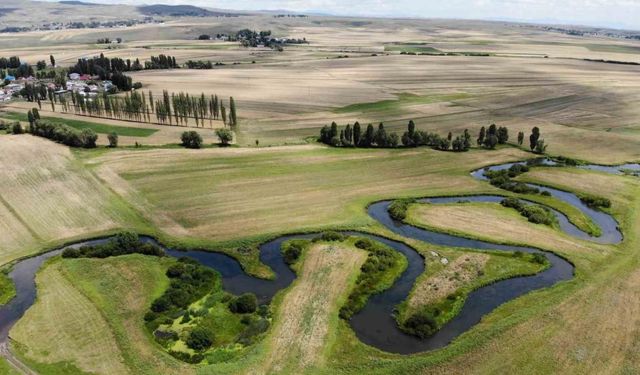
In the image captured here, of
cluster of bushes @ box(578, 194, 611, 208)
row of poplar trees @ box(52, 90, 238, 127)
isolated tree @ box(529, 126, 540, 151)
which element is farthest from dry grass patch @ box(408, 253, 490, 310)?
row of poplar trees @ box(52, 90, 238, 127)

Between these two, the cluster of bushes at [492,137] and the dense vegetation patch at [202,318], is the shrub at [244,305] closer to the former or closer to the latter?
the dense vegetation patch at [202,318]

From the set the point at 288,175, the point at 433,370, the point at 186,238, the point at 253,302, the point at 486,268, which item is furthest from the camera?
the point at 288,175

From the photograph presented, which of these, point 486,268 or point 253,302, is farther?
point 486,268

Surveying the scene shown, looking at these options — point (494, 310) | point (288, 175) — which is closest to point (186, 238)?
point (288, 175)

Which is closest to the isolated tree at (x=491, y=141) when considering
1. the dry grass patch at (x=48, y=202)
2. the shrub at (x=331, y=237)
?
the shrub at (x=331, y=237)

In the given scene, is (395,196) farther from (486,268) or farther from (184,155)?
(184,155)

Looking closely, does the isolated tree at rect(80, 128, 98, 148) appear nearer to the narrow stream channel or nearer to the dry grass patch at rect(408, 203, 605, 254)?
the narrow stream channel

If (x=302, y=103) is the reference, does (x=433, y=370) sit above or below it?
below
